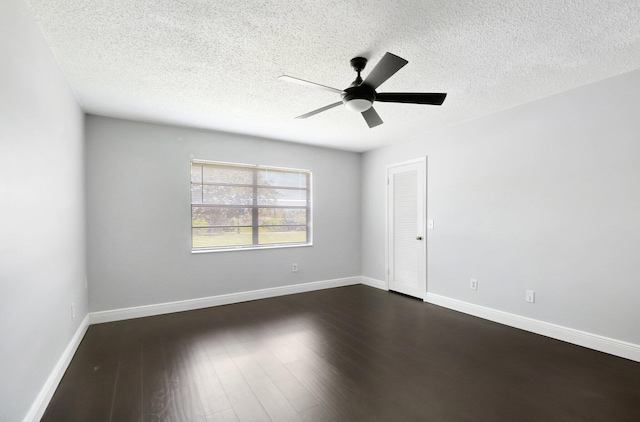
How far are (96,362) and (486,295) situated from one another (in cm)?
416

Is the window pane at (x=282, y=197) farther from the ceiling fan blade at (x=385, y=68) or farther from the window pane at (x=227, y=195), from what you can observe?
the ceiling fan blade at (x=385, y=68)

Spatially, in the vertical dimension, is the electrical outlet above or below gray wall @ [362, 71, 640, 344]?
below

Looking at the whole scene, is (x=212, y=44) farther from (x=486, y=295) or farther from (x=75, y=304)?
(x=486, y=295)

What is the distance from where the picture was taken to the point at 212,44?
6.87 feet

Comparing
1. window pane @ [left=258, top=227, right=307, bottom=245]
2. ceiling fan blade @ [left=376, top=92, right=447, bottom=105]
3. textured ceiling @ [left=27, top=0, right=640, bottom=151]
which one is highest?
textured ceiling @ [left=27, top=0, right=640, bottom=151]

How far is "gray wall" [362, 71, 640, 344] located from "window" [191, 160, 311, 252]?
2.18 m

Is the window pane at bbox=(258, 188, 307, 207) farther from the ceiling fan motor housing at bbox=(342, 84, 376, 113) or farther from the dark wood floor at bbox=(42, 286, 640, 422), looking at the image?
the ceiling fan motor housing at bbox=(342, 84, 376, 113)

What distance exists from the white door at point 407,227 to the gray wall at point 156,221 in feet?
5.12

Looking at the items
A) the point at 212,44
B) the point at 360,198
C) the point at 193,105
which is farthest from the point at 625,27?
the point at 360,198

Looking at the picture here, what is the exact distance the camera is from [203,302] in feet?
13.3

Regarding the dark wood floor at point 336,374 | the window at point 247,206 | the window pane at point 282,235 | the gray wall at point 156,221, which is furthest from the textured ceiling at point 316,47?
the dark wood floor at point 336,374

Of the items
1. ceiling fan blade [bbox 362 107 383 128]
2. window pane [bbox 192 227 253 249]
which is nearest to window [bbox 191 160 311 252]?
window pane [bbox 192 227 253 249]

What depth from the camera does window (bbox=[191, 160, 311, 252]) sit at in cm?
417

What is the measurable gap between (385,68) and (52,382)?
3199 mm
